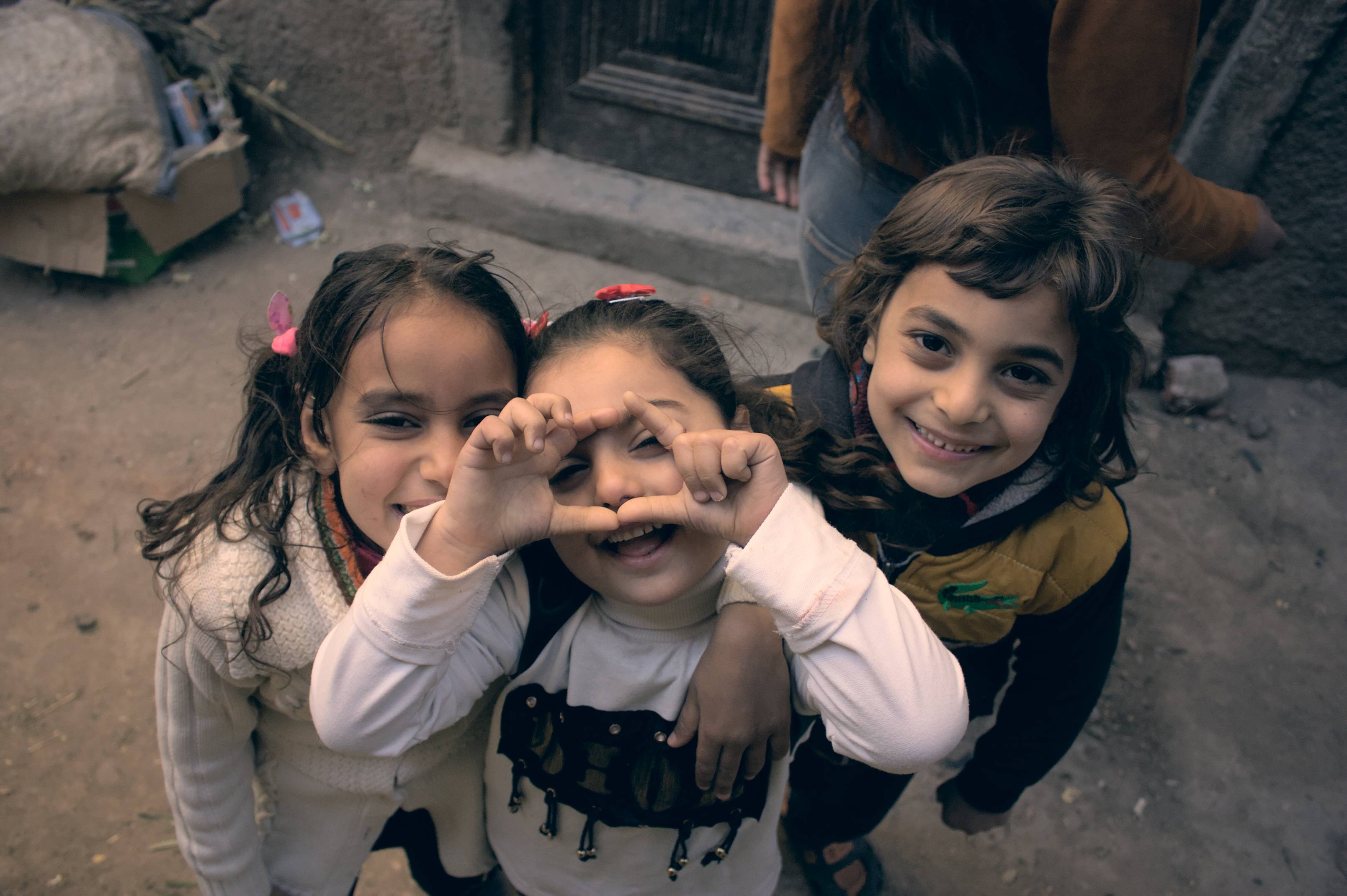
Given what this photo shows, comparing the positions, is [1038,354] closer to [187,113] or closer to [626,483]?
[626,483]

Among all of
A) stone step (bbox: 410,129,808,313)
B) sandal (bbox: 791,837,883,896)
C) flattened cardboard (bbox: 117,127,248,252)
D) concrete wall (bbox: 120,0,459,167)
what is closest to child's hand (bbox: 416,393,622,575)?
sandal (bbox: 791,837,883,896)

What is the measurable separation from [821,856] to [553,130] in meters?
2.72

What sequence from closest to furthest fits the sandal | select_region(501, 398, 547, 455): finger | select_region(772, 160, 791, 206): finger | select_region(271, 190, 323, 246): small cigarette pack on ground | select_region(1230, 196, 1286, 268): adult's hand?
select_region(501, 398, 547, 455): finger, select_region(1230, 196, 1286, 268): adult's hand, the sandal, select_region(772, 160, 791, 206): finger, select_region(271, 190, 323, 246): small cigarette pack on ground

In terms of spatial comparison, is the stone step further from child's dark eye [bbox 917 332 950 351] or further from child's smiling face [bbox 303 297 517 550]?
child's smiling face [bbox 303 297 517 550]

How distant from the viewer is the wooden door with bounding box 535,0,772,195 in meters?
2.90

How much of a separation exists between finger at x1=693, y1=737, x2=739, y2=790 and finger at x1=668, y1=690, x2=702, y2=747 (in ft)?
0.06

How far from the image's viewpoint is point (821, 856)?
192 cm

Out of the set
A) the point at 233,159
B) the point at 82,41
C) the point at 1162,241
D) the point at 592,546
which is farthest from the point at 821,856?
the point at 82,41

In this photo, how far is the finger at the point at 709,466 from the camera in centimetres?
99

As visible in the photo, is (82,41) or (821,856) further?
(82,41)

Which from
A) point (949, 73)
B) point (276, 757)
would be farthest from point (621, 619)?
point (949, 73)

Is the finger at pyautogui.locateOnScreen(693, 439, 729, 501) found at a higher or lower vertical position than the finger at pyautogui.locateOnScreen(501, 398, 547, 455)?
lower

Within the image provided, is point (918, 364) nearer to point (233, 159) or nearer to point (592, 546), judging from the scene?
point (592, 546)

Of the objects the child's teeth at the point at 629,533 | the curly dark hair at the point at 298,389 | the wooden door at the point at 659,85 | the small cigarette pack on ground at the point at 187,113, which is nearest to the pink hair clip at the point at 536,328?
the curly dark hair at the point at 298,389
